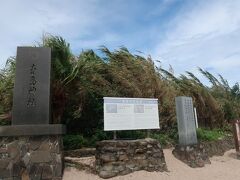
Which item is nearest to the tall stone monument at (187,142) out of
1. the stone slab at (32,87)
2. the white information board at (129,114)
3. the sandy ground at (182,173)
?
the sandy ground at (182,173)

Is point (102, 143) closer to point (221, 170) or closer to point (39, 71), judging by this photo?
point (39, 71)

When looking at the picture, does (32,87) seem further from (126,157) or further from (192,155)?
(192,155)

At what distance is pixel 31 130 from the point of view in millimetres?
6164

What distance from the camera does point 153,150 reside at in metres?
7.54

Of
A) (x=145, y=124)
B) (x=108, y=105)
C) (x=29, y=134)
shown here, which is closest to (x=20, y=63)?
(x=29, y=134)

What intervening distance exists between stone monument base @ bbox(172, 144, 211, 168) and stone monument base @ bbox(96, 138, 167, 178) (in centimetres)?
120

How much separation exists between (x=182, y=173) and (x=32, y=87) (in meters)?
4.45

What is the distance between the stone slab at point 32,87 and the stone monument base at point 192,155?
444cm

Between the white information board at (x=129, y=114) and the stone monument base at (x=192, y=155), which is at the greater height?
the white information board at (x=129, y=114)

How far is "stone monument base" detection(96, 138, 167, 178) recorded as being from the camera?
6945mm

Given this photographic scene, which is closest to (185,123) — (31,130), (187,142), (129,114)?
(187,142)

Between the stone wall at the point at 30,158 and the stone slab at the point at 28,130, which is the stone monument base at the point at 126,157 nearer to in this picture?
the stone wall at the point at 30,158

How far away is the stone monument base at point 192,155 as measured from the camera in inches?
332

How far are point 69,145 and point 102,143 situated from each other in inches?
70.8
